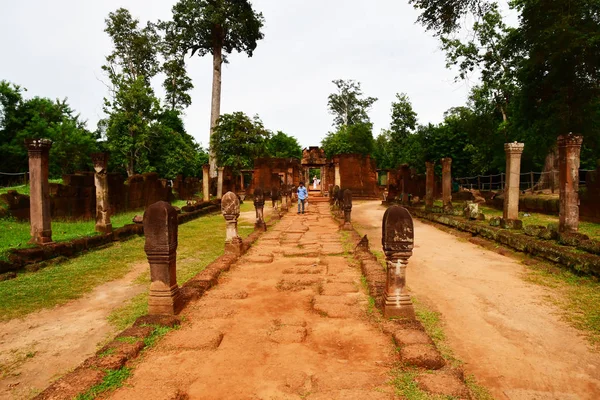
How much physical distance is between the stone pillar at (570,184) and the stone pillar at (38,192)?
11090 mm

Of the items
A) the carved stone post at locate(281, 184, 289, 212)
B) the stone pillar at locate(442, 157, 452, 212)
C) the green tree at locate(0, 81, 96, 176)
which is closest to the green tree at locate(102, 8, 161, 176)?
the green tree at locate(0, 81, 96, 176)

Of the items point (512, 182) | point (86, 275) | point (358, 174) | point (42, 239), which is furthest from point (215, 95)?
point (86, 275)

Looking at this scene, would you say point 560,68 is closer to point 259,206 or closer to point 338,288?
point 259,206

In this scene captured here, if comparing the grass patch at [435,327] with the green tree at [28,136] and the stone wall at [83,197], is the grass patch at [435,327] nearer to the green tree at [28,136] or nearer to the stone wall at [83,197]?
the stone wall at [83,197]

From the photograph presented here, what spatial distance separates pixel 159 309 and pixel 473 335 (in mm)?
3377

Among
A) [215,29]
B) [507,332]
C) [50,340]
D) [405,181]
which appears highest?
[215,29]

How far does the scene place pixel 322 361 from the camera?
287 centimetres

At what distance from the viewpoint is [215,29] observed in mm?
24719

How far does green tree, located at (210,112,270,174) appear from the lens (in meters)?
24.3

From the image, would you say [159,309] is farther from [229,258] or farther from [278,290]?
[229,258]

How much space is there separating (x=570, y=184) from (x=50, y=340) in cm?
959

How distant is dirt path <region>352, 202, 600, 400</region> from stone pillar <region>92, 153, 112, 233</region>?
7.95m

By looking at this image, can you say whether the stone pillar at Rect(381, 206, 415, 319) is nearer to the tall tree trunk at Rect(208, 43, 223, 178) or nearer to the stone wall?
the stone wall

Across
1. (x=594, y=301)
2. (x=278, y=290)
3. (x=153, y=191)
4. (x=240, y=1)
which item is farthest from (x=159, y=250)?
(x=240, y=1)
